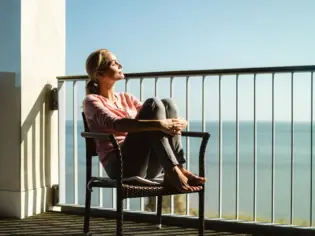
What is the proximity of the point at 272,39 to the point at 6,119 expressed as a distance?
40.3m

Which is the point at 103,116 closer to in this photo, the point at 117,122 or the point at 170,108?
the point at 117,122

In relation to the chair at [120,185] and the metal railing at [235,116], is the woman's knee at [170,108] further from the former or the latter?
the metal railing at [235,116]

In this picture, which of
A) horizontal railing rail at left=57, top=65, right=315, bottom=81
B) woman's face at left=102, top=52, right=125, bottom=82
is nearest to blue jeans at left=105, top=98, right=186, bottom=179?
woman's face at left=102, top=52, right=125, bottom=82

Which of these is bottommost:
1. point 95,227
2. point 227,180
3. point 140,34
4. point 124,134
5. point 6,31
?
point 227,180

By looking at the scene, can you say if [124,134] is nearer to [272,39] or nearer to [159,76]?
[159,76]

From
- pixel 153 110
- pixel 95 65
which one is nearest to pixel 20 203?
pixel 95 65

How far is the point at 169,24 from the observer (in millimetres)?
40406

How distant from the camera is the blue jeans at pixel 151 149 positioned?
2.80m

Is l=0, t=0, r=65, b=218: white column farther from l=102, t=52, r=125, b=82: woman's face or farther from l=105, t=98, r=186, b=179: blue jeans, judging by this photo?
l=105, t=98, r=186, b=179: blue jeans

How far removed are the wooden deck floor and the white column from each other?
0.63ft

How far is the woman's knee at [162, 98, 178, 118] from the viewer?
120 inches

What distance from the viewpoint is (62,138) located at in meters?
4.27

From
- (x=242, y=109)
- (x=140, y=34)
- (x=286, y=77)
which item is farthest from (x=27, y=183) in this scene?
(x=140, y=34)

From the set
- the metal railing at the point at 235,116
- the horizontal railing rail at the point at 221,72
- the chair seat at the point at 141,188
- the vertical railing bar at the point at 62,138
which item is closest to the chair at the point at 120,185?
the chair seat at the point at 141,188
